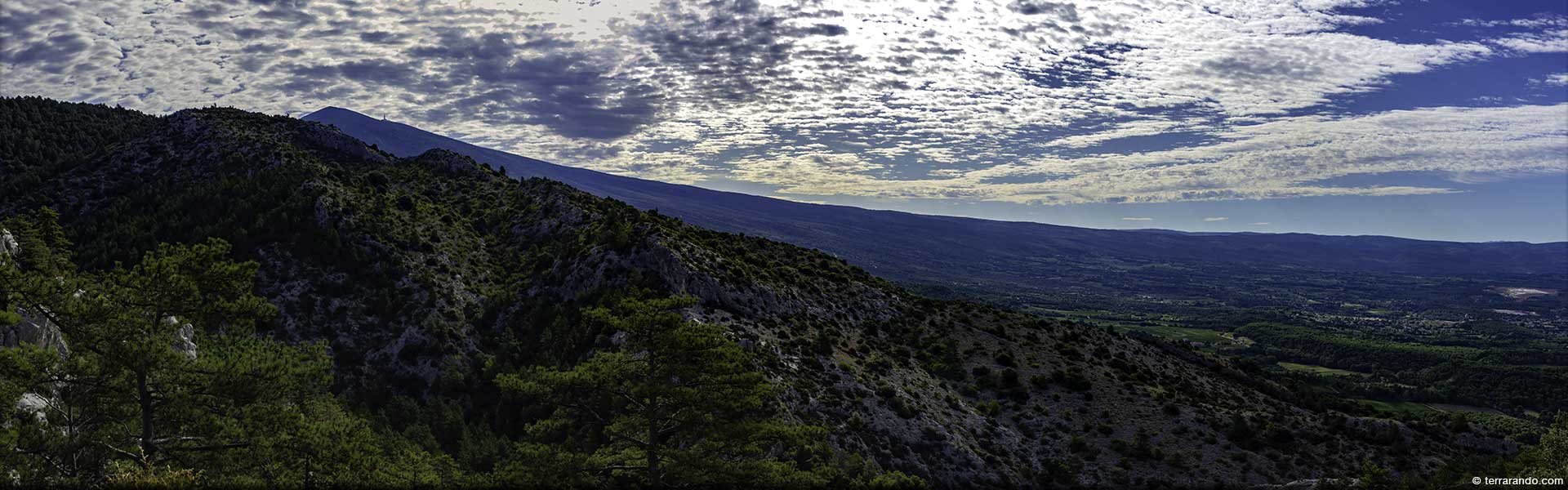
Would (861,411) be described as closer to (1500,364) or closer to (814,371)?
(814,371)

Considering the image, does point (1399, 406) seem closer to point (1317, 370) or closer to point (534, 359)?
point (1317, 370)

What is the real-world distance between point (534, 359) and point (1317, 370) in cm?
21461

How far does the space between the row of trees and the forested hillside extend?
0.13 metres

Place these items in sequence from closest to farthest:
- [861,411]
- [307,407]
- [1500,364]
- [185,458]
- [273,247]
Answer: [185,458], [307,407], [861,411], [273,247], [1500,364]

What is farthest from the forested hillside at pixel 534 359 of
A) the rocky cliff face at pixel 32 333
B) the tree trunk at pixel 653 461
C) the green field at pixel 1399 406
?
the green field at pixel 1399 406

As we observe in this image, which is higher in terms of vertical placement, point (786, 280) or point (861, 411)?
point (786, 280)

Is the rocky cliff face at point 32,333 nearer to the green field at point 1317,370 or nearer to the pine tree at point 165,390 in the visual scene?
the pine tree at point 165,390

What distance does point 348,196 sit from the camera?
2886 inches

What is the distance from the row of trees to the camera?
70.9 feet

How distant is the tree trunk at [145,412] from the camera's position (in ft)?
73.5

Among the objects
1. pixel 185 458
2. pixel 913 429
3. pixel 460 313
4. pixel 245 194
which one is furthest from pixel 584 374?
A: pixel 245 194

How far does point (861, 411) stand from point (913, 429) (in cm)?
391

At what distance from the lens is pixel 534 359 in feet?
171

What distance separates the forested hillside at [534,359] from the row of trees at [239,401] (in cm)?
13
